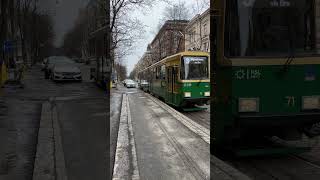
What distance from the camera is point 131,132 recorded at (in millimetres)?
9711

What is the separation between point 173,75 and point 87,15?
534 inches

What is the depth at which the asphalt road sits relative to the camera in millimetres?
5562

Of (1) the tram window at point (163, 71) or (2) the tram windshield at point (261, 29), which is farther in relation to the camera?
(1) the tram window at point (163, 71)

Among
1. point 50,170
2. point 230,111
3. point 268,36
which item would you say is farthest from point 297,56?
point 50,170

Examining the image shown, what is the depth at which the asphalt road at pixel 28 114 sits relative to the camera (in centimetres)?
556

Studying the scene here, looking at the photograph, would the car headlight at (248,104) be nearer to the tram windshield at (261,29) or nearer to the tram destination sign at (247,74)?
the tram destination sign at (247,74)

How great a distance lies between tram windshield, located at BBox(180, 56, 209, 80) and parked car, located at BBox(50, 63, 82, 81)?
1116 centimetres

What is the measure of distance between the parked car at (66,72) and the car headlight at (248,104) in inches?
108

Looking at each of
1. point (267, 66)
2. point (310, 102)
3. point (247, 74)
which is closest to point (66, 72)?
point (247, 74)

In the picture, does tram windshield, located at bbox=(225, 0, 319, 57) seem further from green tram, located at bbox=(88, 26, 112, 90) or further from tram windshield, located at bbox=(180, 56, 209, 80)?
tram windshield, located at bbox=(180, 56, 209, 80)

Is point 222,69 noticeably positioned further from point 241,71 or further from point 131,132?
point 131,132

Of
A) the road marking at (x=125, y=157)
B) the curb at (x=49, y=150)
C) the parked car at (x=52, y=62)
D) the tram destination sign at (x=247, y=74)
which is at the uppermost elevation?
the parked car at (x=52, y=62)

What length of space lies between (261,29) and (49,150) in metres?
4.24

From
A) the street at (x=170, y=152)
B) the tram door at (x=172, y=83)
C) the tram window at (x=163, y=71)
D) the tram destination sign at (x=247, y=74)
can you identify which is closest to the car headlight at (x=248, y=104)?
the tram destination sign at (x=247, y=74)
